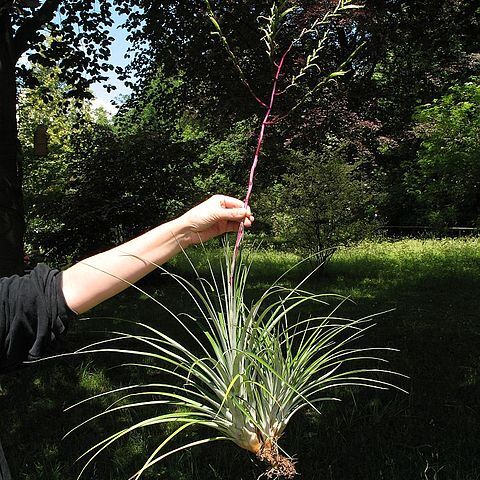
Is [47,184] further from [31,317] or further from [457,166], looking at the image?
[31,317]

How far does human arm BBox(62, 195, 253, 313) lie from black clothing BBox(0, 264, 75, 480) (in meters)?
0.04

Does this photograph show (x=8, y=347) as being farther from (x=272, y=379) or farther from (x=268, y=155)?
(x=268, y=155)

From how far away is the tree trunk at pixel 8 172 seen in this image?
5406 mm

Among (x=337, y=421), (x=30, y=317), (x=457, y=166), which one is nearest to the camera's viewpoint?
(x=30, y=317)

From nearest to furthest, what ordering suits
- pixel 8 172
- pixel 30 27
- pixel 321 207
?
pixel 8 172, pixel 30 27, pixel 321 207

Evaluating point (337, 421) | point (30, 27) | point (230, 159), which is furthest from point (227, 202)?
point (230, 159)

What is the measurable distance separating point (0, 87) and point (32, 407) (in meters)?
3.29

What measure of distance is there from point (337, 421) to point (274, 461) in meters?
2.72

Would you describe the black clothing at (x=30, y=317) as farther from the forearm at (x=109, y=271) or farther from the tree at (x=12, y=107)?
the tree at (x=12, y=107)

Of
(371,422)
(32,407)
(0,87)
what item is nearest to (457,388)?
(371,422)

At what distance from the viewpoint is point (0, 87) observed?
568cm

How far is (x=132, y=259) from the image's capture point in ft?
4.58

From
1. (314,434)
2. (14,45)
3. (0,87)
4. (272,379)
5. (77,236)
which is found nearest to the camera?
(272,379)

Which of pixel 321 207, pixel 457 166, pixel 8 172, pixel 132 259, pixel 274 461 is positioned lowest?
pixel 321 207
